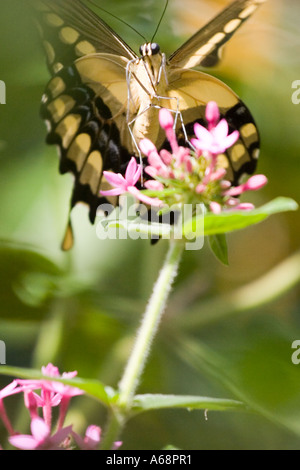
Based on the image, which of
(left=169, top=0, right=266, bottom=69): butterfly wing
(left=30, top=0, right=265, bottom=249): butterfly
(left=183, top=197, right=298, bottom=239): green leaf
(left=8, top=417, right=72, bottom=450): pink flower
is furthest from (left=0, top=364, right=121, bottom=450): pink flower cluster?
(left=169, top=0, right=266, bottom=69): butterfly wing

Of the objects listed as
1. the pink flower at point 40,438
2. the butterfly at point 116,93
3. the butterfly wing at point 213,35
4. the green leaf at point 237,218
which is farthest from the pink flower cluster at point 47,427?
the butterfly wing at point 213,35

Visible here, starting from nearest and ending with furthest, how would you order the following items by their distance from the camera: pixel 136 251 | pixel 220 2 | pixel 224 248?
pixel 224 248
pixel 136 251
pixel 220 2

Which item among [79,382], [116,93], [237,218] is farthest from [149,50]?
[79,382]

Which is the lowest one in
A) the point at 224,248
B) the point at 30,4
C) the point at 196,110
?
the point at 224,248

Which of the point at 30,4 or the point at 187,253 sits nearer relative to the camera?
the point at 30,4

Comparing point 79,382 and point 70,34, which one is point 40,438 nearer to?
point 79,382

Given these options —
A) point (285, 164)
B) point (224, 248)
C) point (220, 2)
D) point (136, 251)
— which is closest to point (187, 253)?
point (136, 251)

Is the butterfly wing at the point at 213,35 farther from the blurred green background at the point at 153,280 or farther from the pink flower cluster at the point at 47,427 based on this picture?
the pink flower cluster at the point at 47,427

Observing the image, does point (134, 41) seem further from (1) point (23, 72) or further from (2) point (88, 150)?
(2) point (88, 150)
